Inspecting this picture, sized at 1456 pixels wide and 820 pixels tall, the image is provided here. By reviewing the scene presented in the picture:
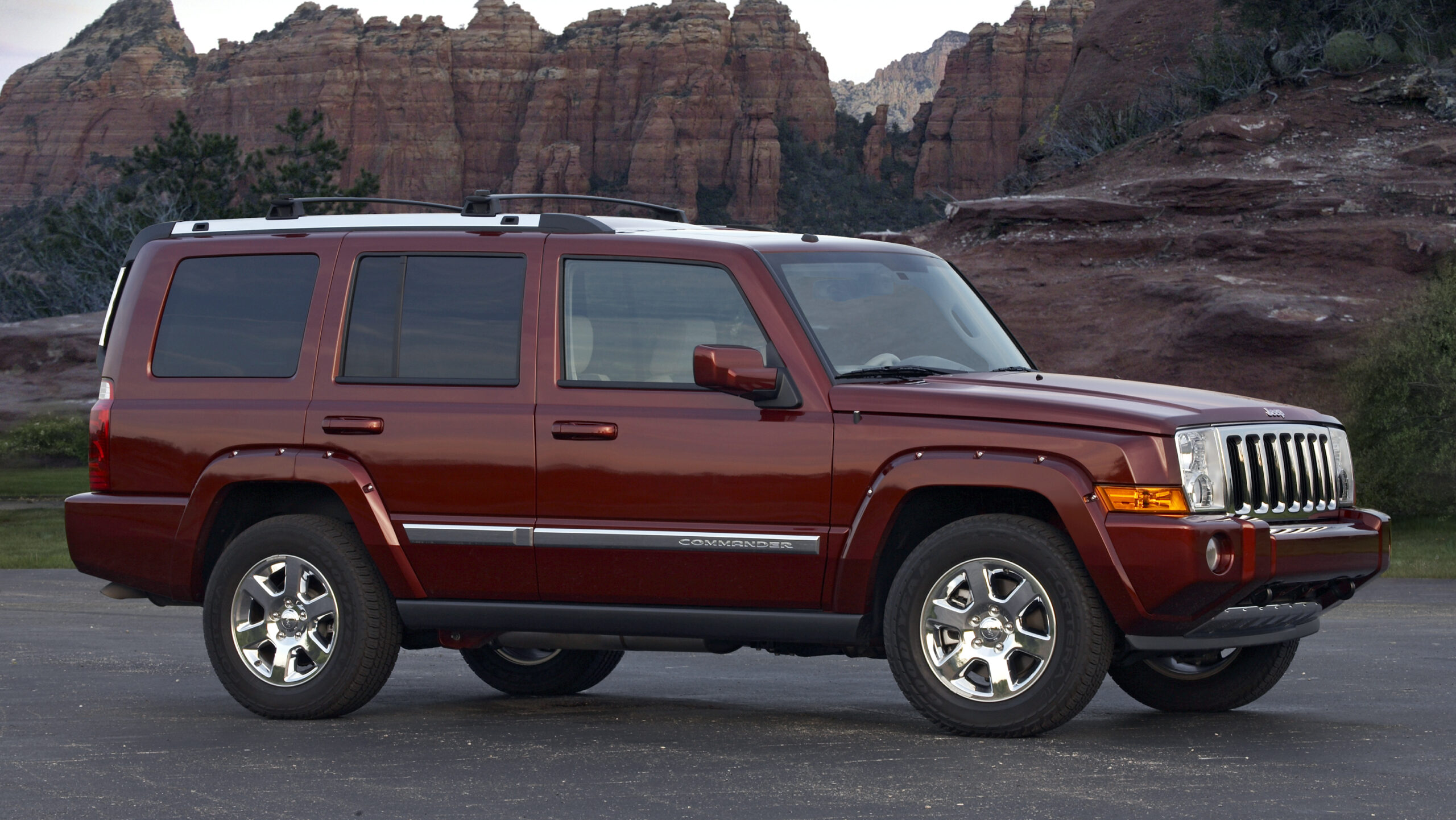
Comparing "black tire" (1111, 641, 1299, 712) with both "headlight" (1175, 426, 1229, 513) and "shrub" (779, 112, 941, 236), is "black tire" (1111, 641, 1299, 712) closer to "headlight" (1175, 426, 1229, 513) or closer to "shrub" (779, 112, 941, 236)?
"headlight" (1175, 426, 1229, 513)

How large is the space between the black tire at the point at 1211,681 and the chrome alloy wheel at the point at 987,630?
1.09 metres

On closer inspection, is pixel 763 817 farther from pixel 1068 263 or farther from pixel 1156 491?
pixel 1068 263

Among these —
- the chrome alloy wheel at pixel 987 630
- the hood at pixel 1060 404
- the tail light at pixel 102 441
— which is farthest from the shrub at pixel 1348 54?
the tail light at pixel 102 441

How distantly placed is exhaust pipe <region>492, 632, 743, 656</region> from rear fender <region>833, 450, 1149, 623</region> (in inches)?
23.4

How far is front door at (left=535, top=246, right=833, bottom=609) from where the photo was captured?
22.2 feet

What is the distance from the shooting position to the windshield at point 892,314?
278 inches

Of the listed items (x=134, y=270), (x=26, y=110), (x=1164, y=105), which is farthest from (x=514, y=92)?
(x=134, y=270)

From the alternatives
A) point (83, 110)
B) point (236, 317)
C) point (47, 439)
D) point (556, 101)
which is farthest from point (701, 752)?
point (83, 110)

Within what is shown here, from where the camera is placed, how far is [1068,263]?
24750mm

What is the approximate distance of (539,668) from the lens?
8602 millimetres

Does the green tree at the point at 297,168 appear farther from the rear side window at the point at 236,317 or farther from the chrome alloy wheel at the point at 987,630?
the chrome alloy wheel at the point at 987,630

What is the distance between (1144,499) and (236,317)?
4129 mm

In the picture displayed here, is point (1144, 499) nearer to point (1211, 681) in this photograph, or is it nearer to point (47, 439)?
point (1211, 681)

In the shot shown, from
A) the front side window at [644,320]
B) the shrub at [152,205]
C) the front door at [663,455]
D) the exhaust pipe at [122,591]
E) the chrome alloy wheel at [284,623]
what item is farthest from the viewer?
the shrub at [152,205]
